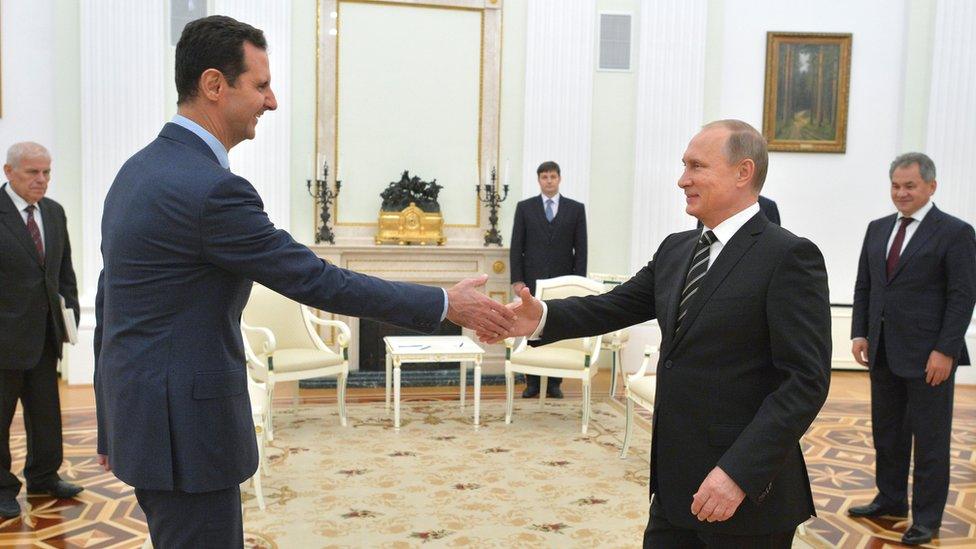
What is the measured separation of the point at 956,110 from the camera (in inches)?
322

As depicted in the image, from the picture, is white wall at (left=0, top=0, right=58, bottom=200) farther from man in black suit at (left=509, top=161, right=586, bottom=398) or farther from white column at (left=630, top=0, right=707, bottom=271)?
white column at (left=630, top=0, right=707, bottom=271)

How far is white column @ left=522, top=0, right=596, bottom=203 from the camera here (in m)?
8.00

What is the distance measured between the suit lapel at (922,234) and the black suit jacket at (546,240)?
3302 millimetres

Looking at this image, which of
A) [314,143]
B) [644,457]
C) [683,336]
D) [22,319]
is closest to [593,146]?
[314,143]

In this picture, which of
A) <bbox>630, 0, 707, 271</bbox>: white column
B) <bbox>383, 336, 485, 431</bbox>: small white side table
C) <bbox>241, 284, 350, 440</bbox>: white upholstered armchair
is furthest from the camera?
<bbox>630, 0, 707, 271</bbox>: white column

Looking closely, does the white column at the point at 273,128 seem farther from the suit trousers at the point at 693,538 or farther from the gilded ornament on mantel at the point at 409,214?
the suit trousers at the point at 693,538

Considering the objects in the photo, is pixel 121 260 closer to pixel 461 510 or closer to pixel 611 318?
pixel 611 318

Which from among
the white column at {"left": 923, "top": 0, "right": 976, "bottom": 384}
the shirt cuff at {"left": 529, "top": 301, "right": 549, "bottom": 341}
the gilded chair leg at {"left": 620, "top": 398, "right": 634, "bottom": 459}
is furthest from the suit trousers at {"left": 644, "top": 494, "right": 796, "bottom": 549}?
the white column at {"left": 923, "top": 0, "right": 976, "bottom": 384}

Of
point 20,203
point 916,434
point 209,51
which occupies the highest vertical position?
point 209,51

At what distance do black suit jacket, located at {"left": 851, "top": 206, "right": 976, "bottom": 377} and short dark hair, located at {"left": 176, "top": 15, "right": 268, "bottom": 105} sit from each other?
10.7ft

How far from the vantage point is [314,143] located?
7770mm

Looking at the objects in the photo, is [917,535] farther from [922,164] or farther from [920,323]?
[922,164]

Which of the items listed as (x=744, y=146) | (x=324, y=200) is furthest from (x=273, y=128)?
(x=744, y=146)

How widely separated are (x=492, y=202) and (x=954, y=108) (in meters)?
4.88
